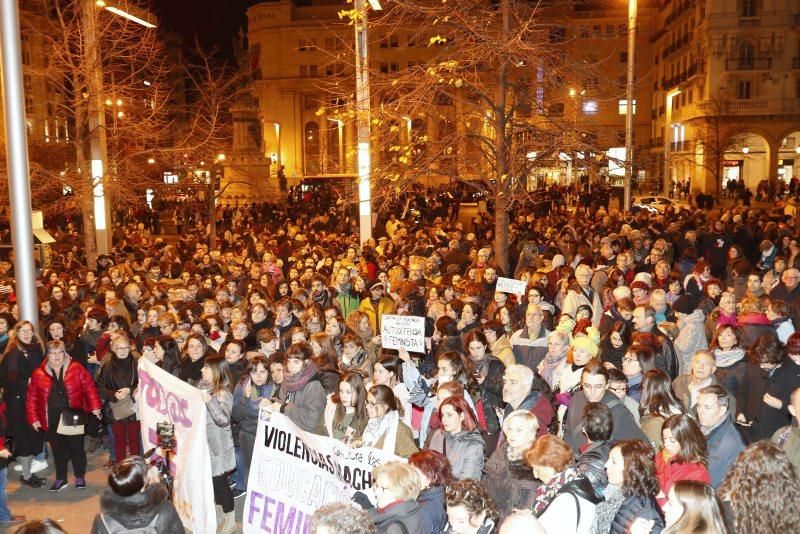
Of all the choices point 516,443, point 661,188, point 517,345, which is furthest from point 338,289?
point 661,188

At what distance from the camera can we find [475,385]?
7.34 metres

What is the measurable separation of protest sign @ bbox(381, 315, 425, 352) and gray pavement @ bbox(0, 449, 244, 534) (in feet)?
7.36

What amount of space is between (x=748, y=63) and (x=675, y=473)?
53.7m

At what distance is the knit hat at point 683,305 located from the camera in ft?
32.3

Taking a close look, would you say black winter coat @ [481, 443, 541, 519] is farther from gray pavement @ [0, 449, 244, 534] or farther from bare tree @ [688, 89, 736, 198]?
bare tree @ [688, 89, 736, 198]

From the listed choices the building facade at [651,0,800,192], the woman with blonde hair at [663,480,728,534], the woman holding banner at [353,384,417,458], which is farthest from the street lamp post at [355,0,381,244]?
the building facade at [651,0,800,192]

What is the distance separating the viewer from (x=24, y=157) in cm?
1033

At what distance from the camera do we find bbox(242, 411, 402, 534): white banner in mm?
5965

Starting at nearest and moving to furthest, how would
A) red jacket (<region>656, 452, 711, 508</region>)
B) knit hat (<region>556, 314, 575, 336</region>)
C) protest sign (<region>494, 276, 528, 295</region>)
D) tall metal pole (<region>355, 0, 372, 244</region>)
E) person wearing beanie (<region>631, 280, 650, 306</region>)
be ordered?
red jacket (<region>656, 452, 711, 508</region>), knit hat (<region>556, 314, 575, 336</region>), person wearing beanie (<region>631, 280, 650, 306</region>), protest sign (<region>494, 276, 528, 295</region>), tall metal pole (<region>355, 0, 372, 244</region>)

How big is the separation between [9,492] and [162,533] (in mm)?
4680

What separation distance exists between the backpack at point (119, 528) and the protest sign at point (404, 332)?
4.18 metres

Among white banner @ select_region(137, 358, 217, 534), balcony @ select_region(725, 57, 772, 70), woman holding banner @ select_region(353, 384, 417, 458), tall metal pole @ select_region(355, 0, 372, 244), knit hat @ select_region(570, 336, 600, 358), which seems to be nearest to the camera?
woman holding banner @ select_region(353, 384, 417, 458)

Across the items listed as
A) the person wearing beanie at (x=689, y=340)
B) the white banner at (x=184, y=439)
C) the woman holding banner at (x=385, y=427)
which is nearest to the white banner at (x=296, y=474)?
the woman holding banner at (x=385, y=427)

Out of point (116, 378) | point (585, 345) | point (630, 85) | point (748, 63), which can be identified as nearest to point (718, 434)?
point (585, 345)
